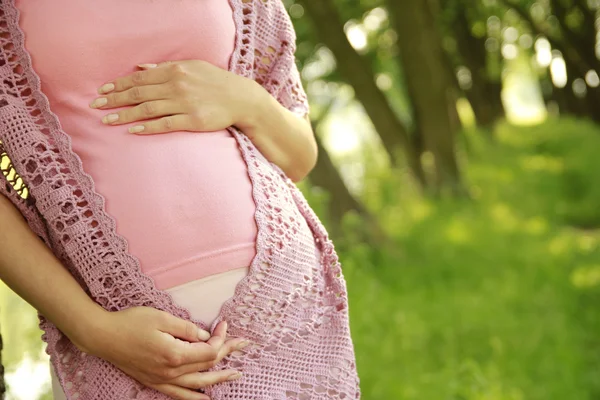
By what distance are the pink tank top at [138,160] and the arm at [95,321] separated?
10 centimetres

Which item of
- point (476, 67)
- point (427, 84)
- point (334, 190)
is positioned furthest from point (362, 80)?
point (476, 67)

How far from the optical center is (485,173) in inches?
412

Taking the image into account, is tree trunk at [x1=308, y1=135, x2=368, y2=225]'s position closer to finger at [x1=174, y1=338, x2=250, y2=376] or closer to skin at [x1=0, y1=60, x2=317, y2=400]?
skin at [x1=0, y1=60, x2=317, y2=400]

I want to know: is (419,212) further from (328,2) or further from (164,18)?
(164,18)

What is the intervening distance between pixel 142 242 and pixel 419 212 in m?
6.47

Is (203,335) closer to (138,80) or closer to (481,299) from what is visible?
(138,80)

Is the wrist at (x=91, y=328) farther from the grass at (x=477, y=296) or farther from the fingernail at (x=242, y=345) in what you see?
the grass at (x=477, y=296)

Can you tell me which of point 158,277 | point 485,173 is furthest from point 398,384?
point 485,173

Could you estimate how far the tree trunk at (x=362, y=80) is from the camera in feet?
24.3

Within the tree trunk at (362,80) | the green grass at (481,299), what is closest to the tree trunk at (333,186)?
the green grass at (481,299)

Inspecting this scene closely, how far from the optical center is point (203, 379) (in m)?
1.52

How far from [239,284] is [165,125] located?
36 cm

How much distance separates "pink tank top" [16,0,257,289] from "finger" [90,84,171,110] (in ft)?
0.06

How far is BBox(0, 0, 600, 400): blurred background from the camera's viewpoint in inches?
166
